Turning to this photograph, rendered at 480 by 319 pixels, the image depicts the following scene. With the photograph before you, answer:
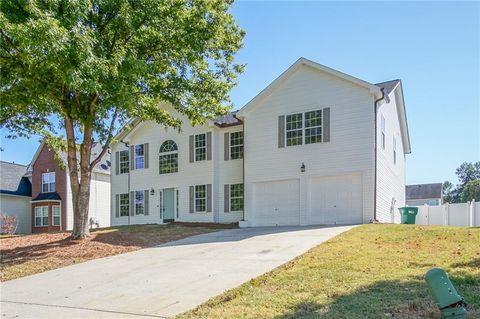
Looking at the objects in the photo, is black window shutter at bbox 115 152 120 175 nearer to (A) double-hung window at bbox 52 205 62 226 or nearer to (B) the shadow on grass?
(A) double-hung window at bbox 52 205 62 226

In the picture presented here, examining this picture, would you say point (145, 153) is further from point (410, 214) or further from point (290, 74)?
point (410, 214)

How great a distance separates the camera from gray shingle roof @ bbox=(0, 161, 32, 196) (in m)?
32.2

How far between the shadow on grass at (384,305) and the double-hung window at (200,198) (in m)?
15.6

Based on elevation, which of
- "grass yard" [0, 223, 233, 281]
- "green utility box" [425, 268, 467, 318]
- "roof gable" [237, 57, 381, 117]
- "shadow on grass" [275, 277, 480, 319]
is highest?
"roof gable" [237, 57, 381, 117]

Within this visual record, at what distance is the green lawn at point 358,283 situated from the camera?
5898 mm

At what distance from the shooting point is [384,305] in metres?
5.94

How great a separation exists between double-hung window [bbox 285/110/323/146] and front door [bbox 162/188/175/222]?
7.58m

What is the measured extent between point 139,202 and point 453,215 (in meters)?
16.3

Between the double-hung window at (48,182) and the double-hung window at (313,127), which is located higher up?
the double-hung window at (313,127)

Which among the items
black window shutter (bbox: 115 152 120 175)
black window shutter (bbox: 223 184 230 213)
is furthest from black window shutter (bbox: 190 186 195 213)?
black window shutter (bbox: 115 152 120 175)

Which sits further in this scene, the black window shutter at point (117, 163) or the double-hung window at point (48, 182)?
the double-hung window at point (48, 182)

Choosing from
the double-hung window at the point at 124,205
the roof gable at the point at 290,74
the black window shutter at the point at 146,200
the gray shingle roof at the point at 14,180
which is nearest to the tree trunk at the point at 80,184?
the roof gable at the point at 290,74

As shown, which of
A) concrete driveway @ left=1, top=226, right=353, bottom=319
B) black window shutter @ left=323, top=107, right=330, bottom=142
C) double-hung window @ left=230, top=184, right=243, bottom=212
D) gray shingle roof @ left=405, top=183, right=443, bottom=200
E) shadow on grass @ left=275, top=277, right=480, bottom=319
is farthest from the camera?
gray shingle roof @ left=405, top=183, right=443, bottom=200

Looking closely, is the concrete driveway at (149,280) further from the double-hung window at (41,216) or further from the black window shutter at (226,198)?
the double-hung window at (41,216)
